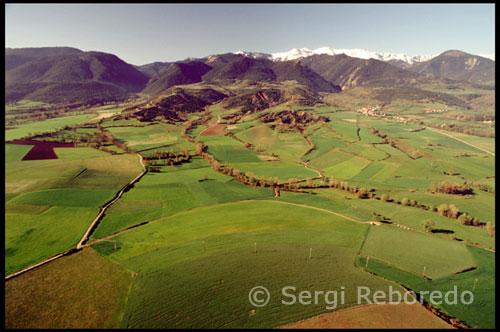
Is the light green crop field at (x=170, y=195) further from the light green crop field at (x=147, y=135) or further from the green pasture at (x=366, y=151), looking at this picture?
the green pasture at (x=366, y=151)

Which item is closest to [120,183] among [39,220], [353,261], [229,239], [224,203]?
[39,220]

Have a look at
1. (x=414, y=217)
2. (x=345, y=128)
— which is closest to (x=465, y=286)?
(x=414, y=217)

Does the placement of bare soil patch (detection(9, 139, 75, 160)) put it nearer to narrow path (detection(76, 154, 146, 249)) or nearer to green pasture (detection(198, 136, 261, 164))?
narrow path (detection(76, 154, 146, 249))

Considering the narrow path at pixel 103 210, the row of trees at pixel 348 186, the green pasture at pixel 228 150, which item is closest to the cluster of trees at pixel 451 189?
the row of trees at pixel 348 186

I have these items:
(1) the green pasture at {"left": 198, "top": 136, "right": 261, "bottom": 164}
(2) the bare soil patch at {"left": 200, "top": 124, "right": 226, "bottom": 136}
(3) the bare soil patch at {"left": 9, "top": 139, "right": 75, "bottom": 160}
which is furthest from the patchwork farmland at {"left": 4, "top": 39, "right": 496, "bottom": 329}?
(2) the bare soil patch at {"left": 200, "top": 124, "right": 226, "bottom": 136}

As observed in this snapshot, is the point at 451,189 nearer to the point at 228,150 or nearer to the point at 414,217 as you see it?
the point at 414,217

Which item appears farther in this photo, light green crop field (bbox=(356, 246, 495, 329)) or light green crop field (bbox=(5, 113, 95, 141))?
light green crop field (bbox=(5, 113, 95, 141))
